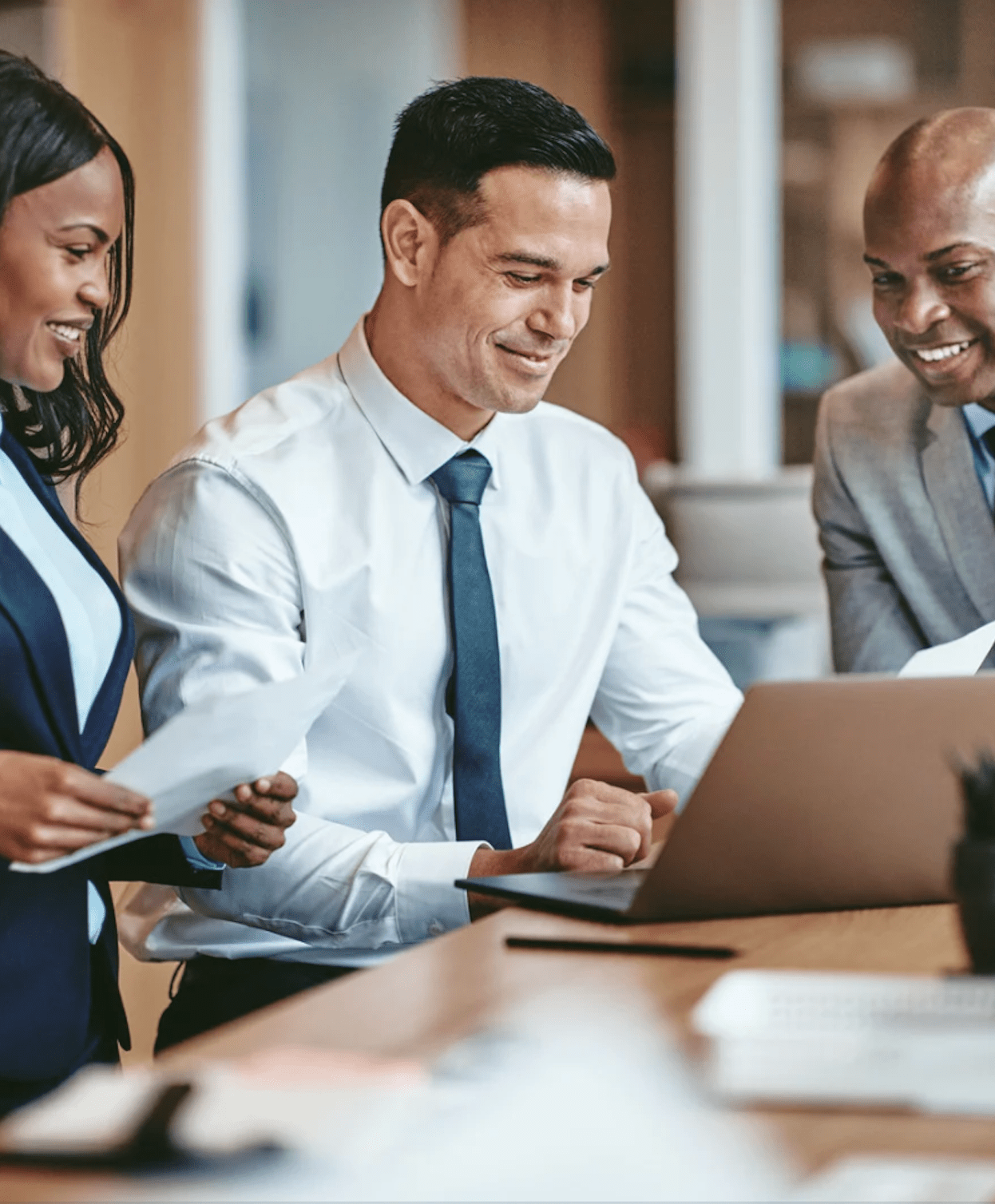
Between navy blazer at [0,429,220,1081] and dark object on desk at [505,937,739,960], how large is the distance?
463mm

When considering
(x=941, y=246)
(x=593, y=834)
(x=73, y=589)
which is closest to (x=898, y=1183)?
(x=593, y=834)

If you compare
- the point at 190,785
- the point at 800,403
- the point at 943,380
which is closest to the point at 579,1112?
the point at 190,785

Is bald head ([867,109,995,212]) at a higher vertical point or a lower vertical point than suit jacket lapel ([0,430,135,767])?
higher

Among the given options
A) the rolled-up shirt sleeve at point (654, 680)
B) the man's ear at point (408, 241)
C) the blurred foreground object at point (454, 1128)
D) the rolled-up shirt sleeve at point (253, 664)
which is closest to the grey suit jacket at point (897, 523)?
the rolled-up shirt sleeve at point (654, 680)

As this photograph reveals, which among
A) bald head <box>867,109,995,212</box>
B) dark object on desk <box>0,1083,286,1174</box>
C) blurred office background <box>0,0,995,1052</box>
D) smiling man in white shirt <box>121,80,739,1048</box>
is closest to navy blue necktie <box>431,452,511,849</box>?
smiling man in white shirt <box>121,80,739,1048</box>

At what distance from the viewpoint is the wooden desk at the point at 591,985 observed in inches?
27.1

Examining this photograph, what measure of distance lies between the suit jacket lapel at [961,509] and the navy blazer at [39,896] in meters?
1.20

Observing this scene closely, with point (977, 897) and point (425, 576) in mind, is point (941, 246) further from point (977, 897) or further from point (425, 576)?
point (977, 897)

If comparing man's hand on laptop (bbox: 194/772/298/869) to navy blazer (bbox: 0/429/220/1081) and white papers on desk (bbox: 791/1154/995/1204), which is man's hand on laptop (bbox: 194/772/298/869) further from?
white papers on desk (bbox: 791/1154/995/1204)

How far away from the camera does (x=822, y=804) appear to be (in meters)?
1.08

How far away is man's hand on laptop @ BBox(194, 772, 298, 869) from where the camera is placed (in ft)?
4.25

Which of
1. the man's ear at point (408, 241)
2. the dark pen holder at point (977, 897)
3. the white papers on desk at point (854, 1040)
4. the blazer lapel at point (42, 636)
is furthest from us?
the man's ear at point (408, 241)

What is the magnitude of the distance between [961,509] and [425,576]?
Answer: 80cm

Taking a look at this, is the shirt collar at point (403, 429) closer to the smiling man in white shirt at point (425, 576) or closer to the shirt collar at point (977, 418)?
the smiling man in white shirt at point (425, 576)
